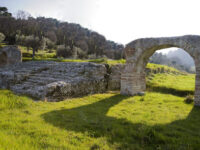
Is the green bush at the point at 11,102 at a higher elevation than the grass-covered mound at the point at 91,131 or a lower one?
higher

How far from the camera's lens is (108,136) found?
13.5 feet

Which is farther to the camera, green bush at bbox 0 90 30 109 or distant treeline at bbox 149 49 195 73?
distant treeline at bbox 149 49 195 73

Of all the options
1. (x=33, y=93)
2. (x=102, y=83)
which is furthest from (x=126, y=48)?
(x=33, y=93)

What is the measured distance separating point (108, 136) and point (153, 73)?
16814mm

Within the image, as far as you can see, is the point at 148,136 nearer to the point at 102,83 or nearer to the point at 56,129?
the point at 56,129

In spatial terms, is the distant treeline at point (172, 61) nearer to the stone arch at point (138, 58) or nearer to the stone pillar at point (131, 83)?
the stone arch at point (138, 58)

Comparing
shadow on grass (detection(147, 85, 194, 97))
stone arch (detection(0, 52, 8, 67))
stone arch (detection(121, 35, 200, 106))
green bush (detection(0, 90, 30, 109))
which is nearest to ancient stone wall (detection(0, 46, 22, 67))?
stone arch (detection(0, 52, 8, 67))

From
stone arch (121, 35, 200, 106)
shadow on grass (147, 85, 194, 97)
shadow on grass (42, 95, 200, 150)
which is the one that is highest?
stone arch (121, 35, 200, 106)

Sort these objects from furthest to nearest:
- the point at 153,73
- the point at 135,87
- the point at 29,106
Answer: the point at 153,73 → the point at 135,87 → the point at 29,106

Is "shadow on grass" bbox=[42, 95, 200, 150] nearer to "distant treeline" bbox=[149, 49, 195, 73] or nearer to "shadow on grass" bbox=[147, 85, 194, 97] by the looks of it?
"shadow on grass" bbox=[147, 85, 194, 97]

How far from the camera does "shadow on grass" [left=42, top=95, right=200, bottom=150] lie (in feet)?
12.2

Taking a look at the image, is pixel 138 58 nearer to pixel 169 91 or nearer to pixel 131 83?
pixel 131 83

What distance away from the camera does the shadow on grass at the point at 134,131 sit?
371 cm

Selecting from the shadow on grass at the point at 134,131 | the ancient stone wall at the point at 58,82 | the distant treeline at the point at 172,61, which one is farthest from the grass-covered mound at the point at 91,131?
the distant treeline at the point at 172,61
